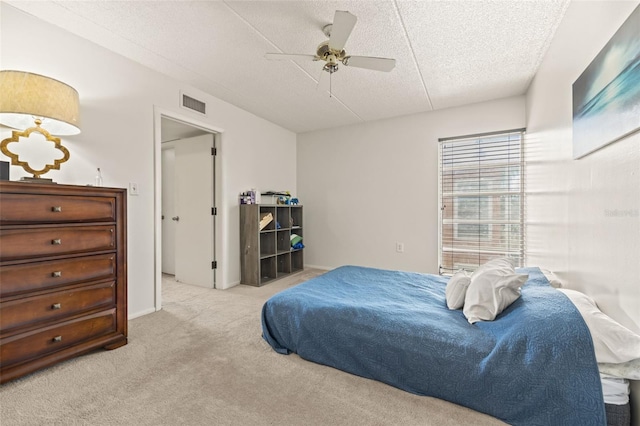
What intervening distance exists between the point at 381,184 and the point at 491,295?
289 cm

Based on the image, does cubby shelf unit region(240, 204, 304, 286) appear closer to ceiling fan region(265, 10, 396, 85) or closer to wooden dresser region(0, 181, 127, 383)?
wooden dresser region(0, 181, 127, 383)

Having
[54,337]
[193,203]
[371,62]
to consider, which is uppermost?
[371,62]

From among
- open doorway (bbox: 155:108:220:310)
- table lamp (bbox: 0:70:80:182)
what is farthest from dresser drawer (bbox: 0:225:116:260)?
open doorway (bbox: 155:108:220:310)

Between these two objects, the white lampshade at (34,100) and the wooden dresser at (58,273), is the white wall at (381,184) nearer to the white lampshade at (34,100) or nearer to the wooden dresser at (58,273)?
the wooden dresser at (58,273)

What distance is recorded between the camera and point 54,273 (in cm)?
177

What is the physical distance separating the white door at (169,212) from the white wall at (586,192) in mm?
4712

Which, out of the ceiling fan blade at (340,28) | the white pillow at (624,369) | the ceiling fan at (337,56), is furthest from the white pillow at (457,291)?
the ceiling fan blade at (340,28)

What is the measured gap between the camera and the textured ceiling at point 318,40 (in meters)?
1.93

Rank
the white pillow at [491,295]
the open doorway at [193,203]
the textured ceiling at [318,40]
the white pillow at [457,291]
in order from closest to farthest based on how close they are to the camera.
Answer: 1. the white pillow at [491,295]
2. the white pillow at [457,291]
3. the textured ceiling at [318,40]
4. the open doorway at [193,203]

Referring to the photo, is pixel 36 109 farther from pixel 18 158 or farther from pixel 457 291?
pixel 457 291

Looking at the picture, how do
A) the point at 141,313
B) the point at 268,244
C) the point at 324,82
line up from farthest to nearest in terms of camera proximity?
the point at 268,244 → the point at 324,82 → the point at 141,313

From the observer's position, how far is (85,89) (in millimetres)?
2324

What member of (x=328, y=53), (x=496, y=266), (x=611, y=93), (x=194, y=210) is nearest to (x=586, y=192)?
(x=611, y=93)

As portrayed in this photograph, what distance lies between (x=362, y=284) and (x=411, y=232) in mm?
1959
